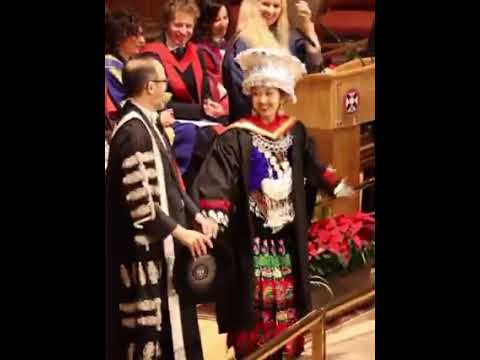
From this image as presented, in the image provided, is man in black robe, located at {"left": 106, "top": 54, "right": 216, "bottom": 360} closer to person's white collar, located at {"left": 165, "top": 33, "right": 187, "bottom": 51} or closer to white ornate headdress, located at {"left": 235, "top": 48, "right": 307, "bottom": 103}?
person's white collar, located at {"left": 165, "top": 33, "right": 187, "bottom": 51}

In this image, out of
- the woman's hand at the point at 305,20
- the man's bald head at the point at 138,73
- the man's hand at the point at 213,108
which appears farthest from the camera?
the woman's hand at the point at 305,20

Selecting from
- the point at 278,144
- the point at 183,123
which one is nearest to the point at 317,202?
the point at 278,144

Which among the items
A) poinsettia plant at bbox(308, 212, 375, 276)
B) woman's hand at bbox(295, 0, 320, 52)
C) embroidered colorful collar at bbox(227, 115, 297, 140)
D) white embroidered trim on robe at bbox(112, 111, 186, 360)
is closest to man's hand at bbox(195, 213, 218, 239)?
white embroidered trim on robe at bbox(112, 111, 186, 360)

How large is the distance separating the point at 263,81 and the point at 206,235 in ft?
1.55

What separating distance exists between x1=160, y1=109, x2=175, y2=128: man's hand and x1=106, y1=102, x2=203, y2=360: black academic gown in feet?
0.13

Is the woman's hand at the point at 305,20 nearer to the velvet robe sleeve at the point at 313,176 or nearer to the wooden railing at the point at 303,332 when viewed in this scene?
the velvet robe sleeve at the point at 313,176

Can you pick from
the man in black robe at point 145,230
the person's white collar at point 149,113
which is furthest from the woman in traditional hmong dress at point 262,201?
the person's white collar at point 149,113

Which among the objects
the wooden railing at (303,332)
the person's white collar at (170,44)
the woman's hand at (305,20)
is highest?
the woman's hand at (305,20)

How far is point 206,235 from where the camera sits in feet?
9.45

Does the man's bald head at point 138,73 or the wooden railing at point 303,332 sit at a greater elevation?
the man's bald head at point 138,73

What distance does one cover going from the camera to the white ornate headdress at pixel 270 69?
2924mm

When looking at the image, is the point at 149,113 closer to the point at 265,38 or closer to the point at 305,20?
the point at 265,38

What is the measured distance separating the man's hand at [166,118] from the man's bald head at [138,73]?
0.09 meters
